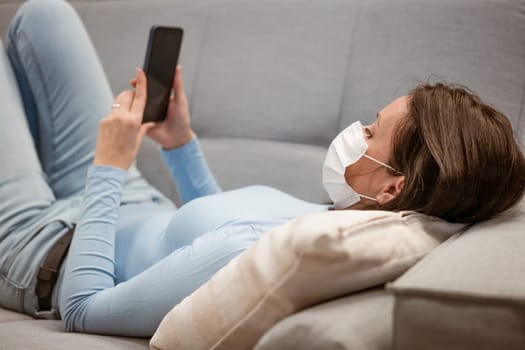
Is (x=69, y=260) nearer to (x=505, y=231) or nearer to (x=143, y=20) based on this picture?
(x=505, y=231)

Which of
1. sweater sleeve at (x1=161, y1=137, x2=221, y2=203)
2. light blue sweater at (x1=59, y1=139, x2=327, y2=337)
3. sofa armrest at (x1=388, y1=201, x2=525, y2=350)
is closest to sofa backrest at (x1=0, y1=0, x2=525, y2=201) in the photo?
sweater sleeve at (x1=161, y1=137, x2=221, y2=203)

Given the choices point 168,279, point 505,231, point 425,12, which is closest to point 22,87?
point 168,279

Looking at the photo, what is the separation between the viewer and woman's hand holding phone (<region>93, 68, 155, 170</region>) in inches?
53.9

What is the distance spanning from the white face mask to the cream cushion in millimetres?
320

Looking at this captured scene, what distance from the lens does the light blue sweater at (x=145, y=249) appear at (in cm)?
104

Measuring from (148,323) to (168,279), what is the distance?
0.08 meters

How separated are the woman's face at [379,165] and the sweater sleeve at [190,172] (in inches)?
20.5

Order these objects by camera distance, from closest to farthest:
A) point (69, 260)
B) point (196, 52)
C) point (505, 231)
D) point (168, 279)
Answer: point (505, 231) → point (168, 279) → point (69, 260) → point (196, 52)

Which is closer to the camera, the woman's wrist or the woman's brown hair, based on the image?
the woman's brown hair

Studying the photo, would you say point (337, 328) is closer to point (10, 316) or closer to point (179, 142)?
point (10, 316)

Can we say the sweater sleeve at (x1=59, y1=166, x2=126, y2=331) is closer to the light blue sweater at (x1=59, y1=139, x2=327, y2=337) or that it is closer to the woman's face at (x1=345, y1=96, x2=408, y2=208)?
the light blue sweater at (x1=59, y1=139, x2=327, y2=337)

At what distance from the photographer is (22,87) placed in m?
1.71

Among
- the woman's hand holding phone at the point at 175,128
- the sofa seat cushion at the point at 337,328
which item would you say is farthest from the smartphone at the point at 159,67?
the sofa seat cushion at the point at 337,328

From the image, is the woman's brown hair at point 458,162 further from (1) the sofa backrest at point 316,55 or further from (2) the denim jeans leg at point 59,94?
(2) the denim jeans leg at point 59,94
